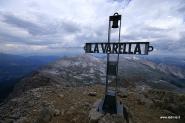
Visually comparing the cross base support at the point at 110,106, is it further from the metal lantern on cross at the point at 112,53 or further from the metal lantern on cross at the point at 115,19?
the metal lantern on cross at the point at 115,19

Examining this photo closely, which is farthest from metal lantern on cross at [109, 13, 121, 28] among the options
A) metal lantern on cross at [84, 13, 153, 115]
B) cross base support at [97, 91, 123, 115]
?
cross base support at [97, 91, 123, 115]

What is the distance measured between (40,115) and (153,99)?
11381 millimetres

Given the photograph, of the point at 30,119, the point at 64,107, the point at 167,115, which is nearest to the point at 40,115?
the point at 30,119

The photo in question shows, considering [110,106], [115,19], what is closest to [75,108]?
[110,106]

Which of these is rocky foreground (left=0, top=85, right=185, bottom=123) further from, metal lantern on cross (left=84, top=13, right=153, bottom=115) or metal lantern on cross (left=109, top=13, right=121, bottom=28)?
metal lantern on cross (left=109, top=13, right=121, bottom=28)

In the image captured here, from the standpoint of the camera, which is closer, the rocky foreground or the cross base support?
the cross base support

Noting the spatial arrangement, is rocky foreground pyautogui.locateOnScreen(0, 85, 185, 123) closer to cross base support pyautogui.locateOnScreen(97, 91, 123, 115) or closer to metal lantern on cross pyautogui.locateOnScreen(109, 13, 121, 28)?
cross base support pyautogui.locateOnScreen(97, 91, 123, 115)

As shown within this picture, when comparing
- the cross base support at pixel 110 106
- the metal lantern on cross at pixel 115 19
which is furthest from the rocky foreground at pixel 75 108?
the metal lantern on cross at pixel 115 19

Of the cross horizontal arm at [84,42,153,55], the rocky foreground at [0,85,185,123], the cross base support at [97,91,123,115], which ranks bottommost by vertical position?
the rocky foreground at [0,85,185,123]

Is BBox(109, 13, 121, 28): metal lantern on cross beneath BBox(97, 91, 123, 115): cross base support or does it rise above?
above

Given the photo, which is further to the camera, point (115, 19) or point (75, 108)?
point (75, 108)

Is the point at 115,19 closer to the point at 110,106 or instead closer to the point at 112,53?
the point at 112,53

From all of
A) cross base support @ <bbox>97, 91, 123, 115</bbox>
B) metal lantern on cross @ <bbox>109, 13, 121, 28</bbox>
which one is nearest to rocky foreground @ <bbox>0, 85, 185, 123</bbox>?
cross base support @ <bbox>97, 91, 123, 115</bbox>

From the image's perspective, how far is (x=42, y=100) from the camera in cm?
1831
